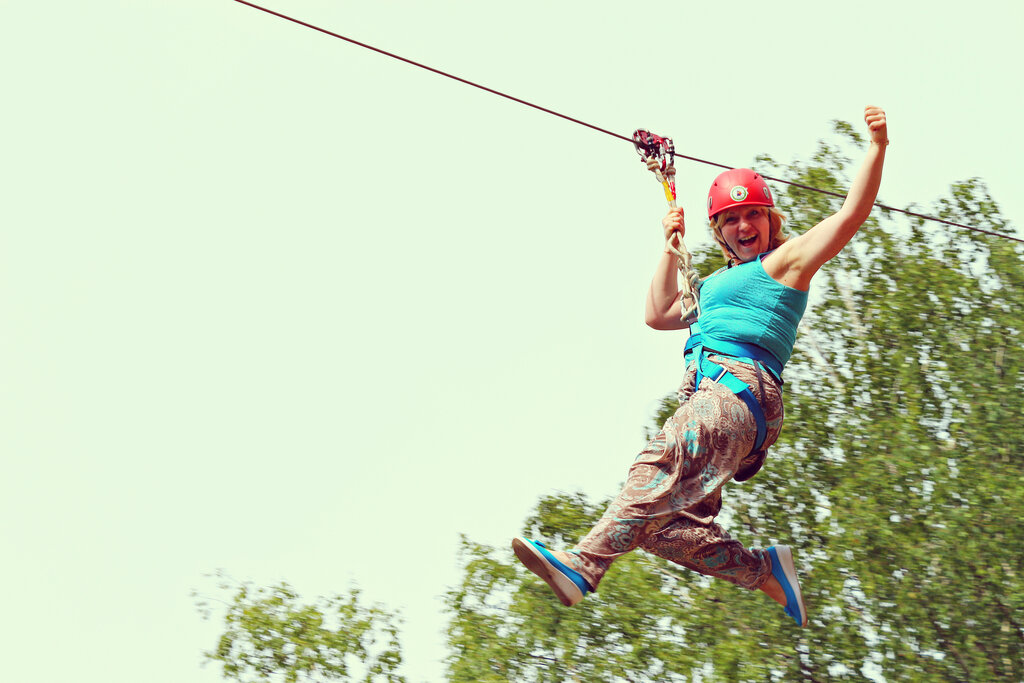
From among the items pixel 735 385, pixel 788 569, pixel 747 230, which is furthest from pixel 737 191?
pixel 788 569

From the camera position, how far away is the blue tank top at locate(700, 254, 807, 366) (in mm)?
4574

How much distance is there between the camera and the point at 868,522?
12.0m

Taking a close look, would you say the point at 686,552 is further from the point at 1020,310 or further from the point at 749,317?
the point at 1020,310

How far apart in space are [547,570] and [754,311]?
1.09 meters

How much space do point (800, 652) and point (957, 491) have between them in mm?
2022

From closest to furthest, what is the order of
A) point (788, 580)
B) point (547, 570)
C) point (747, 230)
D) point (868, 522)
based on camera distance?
point (547, 570) < point (747, 230) < point (788, 580) < point (868, 522)

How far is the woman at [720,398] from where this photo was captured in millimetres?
4441

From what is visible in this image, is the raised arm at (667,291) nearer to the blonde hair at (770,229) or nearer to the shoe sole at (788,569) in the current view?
the blonde hair at (770,229)

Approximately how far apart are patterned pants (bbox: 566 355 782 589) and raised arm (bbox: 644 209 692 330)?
29 cm

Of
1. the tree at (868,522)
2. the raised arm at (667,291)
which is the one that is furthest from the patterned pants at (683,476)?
the tree at (868,522)

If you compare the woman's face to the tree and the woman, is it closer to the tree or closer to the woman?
the woman

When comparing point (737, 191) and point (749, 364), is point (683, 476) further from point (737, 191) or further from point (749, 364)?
point (737, 191)

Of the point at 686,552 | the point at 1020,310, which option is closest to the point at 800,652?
the point at 1020,310

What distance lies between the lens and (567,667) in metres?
12.7
